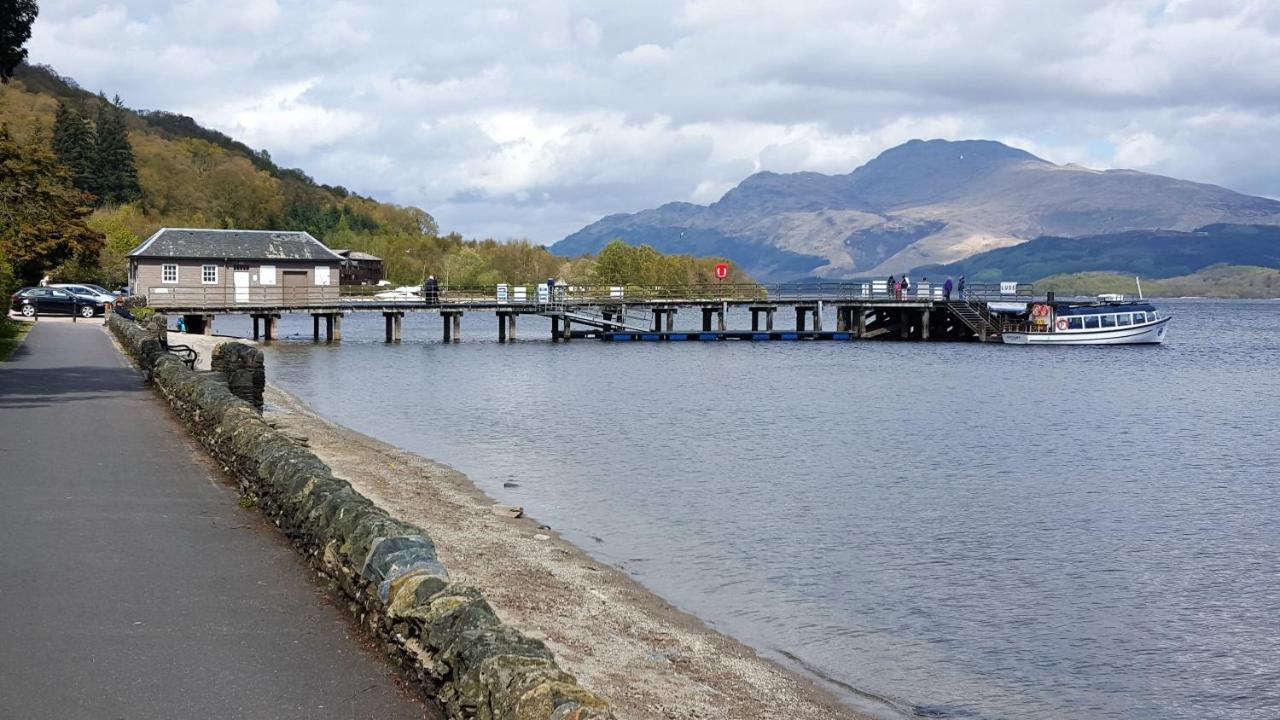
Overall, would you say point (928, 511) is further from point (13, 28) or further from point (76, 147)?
point (76, 147)

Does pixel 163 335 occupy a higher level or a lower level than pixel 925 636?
higher

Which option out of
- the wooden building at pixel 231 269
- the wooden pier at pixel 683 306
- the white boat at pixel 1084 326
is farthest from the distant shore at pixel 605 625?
the white boat at pixel 1084 326

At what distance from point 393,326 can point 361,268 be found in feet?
298

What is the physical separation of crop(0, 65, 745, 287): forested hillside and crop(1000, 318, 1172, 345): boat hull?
6030 centimetres

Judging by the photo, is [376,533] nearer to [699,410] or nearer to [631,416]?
[631,416]

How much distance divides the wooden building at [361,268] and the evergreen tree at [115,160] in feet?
105

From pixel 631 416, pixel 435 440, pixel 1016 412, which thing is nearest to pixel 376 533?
pixel 435 440

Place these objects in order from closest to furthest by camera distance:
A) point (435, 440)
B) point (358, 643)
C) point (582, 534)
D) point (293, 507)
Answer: point (358, 643), point (293, 507), point (582, 534), point (435, 440)

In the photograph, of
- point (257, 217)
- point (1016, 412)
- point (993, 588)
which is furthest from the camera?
point (257, 217)

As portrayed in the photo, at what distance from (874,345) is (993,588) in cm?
7253

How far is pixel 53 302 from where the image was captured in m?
69.8

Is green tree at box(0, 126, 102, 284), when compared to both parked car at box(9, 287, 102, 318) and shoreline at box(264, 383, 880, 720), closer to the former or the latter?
parked car at box(9, 287, 102, 318)

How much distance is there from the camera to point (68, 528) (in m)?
14.0

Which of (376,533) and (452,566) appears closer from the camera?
(376,533)
